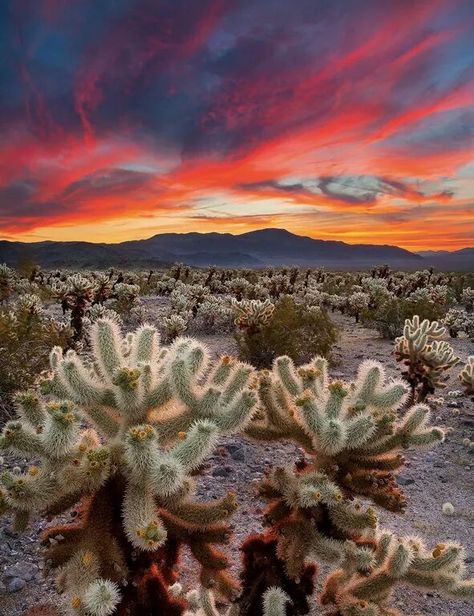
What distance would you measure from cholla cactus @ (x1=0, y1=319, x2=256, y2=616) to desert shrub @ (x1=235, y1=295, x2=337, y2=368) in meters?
10.3

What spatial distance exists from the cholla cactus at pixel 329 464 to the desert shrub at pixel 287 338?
9.53 meters

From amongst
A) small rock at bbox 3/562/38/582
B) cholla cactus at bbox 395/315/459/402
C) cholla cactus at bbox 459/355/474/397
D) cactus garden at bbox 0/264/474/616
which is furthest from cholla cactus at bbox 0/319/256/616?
cholla cactus at bbox 459/355/474/397

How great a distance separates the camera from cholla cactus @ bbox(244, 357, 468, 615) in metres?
3.25

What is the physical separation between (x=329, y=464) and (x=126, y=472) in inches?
52.6

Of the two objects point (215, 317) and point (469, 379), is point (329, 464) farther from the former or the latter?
point (215, 317)

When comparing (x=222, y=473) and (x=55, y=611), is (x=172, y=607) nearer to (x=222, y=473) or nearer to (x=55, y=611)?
(x=55, y=611)

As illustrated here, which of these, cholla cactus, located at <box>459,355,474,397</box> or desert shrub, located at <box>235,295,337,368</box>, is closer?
cholla cactus, located at <box>459,355,474,397</box>

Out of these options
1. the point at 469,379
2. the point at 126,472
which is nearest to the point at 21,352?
the point at 126,472

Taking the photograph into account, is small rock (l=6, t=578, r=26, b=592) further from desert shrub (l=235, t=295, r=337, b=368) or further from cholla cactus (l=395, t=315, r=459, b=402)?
desert shrub (l=235, t=295, r=337, b=368)

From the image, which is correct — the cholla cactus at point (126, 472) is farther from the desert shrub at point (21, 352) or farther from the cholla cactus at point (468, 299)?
the cholla cactus at point (468, 299)

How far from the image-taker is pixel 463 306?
30297 mm

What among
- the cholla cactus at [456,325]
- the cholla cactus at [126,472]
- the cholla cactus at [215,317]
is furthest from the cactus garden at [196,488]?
the cholla cactus at [456,325]

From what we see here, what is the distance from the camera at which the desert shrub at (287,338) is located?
44.2 feet

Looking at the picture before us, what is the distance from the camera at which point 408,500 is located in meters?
Answer: 7.41
